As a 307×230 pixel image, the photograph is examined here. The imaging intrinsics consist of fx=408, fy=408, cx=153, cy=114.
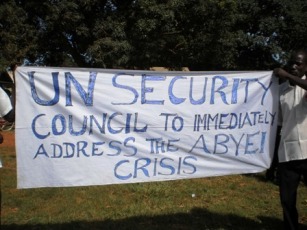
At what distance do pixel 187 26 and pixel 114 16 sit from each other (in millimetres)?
2648

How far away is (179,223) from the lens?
15.6 ft

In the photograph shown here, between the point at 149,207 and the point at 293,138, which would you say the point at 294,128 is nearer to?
the point at 293,138

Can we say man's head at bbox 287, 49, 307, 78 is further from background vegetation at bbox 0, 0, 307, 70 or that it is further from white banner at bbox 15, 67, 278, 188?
background vegetation at bbox 0, 0, 307, 70

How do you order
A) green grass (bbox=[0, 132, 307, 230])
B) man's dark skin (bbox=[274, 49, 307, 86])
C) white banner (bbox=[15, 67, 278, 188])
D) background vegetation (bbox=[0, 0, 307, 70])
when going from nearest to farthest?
1. white banner (bbox=[15, 67, 278, 188])
2. man's dark skin (bbox=[274, 49, 307, 86])
3. green grass (bbox=[0, 132, 307, 230])
4. background vegetation (bbox=[0, 0, 307, 70])

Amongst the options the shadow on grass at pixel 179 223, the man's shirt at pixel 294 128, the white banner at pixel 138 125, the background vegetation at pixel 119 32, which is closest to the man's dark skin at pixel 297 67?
the man's shirt at pixel 294 128

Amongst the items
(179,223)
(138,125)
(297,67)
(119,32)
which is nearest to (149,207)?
(179,223)

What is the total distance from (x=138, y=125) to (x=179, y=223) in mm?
1452

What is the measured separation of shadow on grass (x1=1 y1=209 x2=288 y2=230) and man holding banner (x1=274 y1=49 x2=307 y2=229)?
0.80 meters

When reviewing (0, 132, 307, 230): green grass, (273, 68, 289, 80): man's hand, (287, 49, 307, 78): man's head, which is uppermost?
(287, 49, 307, 78): man's head

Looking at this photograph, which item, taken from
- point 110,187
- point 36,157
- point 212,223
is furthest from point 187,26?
point 36,157

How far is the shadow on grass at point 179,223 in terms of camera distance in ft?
14.8

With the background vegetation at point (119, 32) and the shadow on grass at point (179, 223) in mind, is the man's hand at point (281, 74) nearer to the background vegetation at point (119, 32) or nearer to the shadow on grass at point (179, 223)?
the shadow on grass at point (179, 223)

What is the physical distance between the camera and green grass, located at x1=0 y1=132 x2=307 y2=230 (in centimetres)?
468

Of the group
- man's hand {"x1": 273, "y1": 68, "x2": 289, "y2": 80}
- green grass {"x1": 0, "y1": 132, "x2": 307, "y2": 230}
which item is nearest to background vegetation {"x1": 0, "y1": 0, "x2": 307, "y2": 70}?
green grass {"x1": 0, "y1": 132, "x2": 307, "y2": 230}
